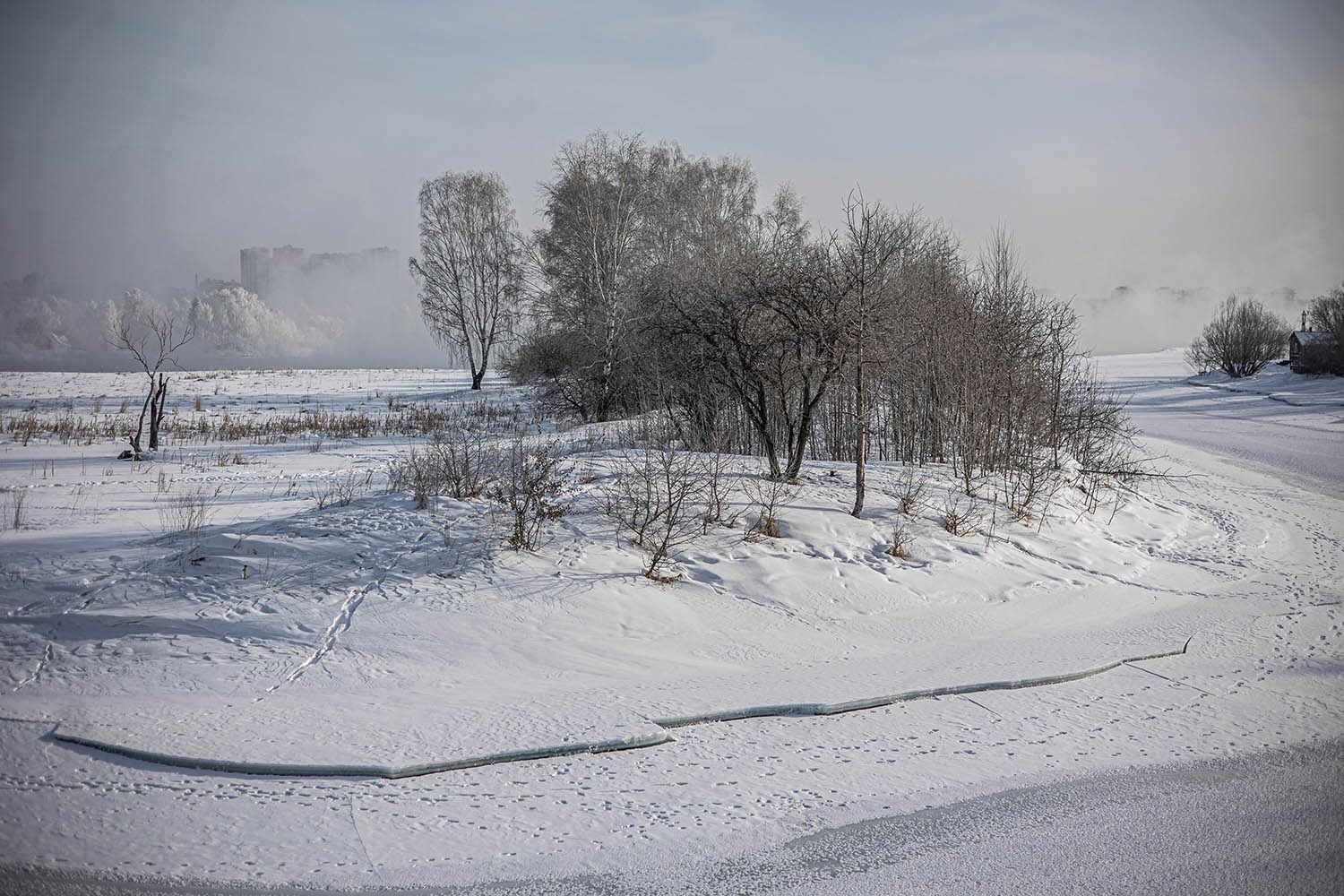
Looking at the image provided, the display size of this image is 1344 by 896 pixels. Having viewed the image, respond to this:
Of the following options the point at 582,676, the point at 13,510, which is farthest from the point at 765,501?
the point at 13,510

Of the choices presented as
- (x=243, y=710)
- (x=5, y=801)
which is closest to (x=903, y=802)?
(x=243, y=710)

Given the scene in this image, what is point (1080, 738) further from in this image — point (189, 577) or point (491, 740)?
point (189, 577)

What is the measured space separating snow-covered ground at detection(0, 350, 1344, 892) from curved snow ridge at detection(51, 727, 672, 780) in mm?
16

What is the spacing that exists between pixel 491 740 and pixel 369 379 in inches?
1852

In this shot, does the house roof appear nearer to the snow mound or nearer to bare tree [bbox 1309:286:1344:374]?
bare tree [bbox 1309:286:1344:374]

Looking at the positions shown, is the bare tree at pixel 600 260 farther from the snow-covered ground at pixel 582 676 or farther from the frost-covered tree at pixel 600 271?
the snow-covered ground at pixel 582 676

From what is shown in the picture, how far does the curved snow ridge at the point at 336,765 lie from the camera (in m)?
4.49

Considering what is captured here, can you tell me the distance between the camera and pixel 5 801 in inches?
164

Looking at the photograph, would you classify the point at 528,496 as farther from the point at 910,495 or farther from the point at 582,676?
the point at 910,495

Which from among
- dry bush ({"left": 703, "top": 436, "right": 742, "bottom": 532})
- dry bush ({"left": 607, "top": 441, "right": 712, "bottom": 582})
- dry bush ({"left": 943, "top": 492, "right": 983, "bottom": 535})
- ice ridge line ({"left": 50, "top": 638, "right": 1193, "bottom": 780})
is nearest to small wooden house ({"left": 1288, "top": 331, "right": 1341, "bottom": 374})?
dry bush ({"left": 943, "top": 492, "right": 983, "bottom": 535})

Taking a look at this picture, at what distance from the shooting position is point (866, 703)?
5.56m

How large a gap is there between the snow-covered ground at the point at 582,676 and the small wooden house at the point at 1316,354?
3534 cm

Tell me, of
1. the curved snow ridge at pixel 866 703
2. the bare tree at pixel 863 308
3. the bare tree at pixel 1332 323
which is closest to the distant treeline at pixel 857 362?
the bare tree at pixel 863 308

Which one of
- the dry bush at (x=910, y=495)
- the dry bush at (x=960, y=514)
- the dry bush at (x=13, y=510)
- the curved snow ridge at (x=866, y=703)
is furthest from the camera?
the dry bush at (x=910, y=495)
